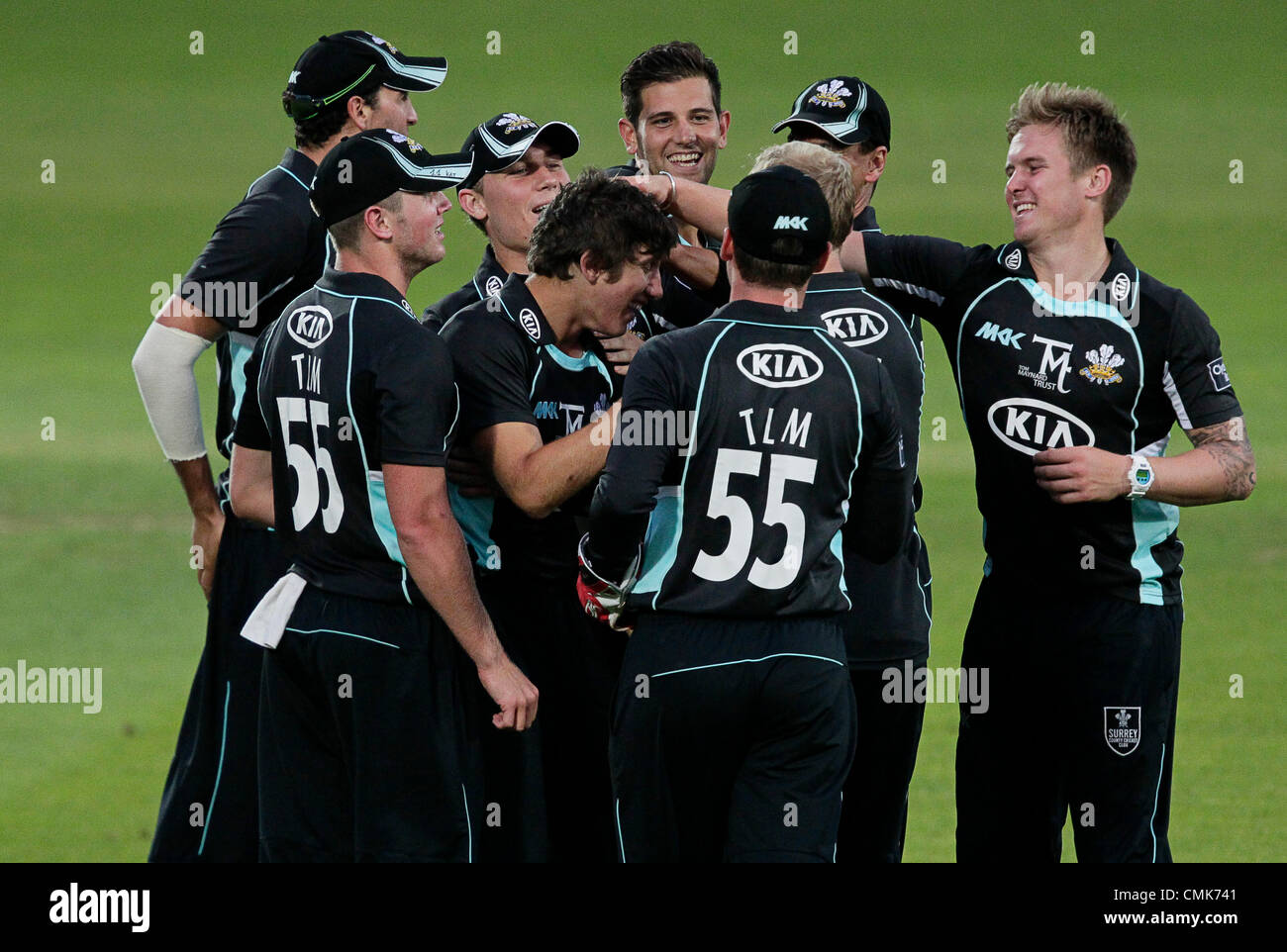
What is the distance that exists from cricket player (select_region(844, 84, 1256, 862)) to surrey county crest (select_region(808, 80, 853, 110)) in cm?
59

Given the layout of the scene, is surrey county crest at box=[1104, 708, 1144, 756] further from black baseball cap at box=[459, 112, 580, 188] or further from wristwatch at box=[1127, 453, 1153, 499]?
black baseball cap at box=[459, 112, 580, 188]

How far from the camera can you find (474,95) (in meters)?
26.4

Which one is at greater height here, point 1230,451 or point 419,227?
point 419,227

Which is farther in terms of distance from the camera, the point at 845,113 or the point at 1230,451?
the point at 845,113

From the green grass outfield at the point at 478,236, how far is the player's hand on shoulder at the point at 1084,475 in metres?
0.49

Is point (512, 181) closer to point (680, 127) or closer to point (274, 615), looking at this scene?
point (680, 127)

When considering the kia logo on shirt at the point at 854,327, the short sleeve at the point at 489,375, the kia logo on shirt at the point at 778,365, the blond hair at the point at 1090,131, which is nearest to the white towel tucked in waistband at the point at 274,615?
the short sleeve at the point at 489,375

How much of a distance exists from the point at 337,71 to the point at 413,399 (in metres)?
1.61

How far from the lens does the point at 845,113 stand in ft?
17.1

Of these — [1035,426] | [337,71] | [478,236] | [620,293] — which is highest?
[478,236]

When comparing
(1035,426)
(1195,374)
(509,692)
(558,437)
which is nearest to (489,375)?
(558,437)

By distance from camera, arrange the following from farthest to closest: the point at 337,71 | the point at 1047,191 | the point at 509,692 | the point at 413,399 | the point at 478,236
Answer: the point at 478,236
the point at 337,71
the point at 1047,191
the point at 509,692
the point at 413,399
